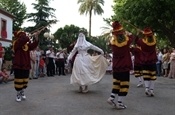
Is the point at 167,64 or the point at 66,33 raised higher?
the point at 66,33

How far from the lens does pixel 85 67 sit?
1282 centimetres

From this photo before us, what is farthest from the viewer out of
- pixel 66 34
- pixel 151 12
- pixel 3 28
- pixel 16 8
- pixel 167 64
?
pixel 16 8

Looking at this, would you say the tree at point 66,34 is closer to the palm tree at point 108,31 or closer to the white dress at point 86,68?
the palm tree at point 108,31

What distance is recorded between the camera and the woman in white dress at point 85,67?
12688 mm

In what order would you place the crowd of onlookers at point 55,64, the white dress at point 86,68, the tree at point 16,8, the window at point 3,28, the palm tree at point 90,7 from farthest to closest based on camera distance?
the palm tree at point 90,7 < the tree at point 16,8 < the window at point 3,28 < the crowd of onlookers at point 55,64 < the white dress at point 86,68

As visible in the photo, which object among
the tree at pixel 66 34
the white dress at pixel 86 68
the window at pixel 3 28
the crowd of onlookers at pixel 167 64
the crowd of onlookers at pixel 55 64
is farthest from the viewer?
the tree at pixel 66 34

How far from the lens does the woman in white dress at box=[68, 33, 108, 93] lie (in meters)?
12.7

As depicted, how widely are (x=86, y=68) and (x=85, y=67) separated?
0.05m

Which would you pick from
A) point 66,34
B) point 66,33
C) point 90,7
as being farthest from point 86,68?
point 90,7

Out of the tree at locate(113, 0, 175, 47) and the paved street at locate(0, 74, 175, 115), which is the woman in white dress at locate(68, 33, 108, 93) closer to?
the paved street at locate(0, 74, 175, 115)

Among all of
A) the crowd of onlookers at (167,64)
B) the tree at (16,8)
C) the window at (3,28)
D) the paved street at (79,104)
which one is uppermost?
the tree at (16,8)

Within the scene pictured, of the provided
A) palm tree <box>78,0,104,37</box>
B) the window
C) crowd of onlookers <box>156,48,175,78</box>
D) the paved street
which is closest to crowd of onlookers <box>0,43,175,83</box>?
crowd of onlookers <box>156,48,175,78</box>

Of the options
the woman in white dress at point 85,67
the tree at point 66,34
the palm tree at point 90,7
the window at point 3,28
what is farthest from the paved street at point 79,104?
the palm tree at point 90,7

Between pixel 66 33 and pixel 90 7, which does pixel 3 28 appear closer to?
pixel 66 33
